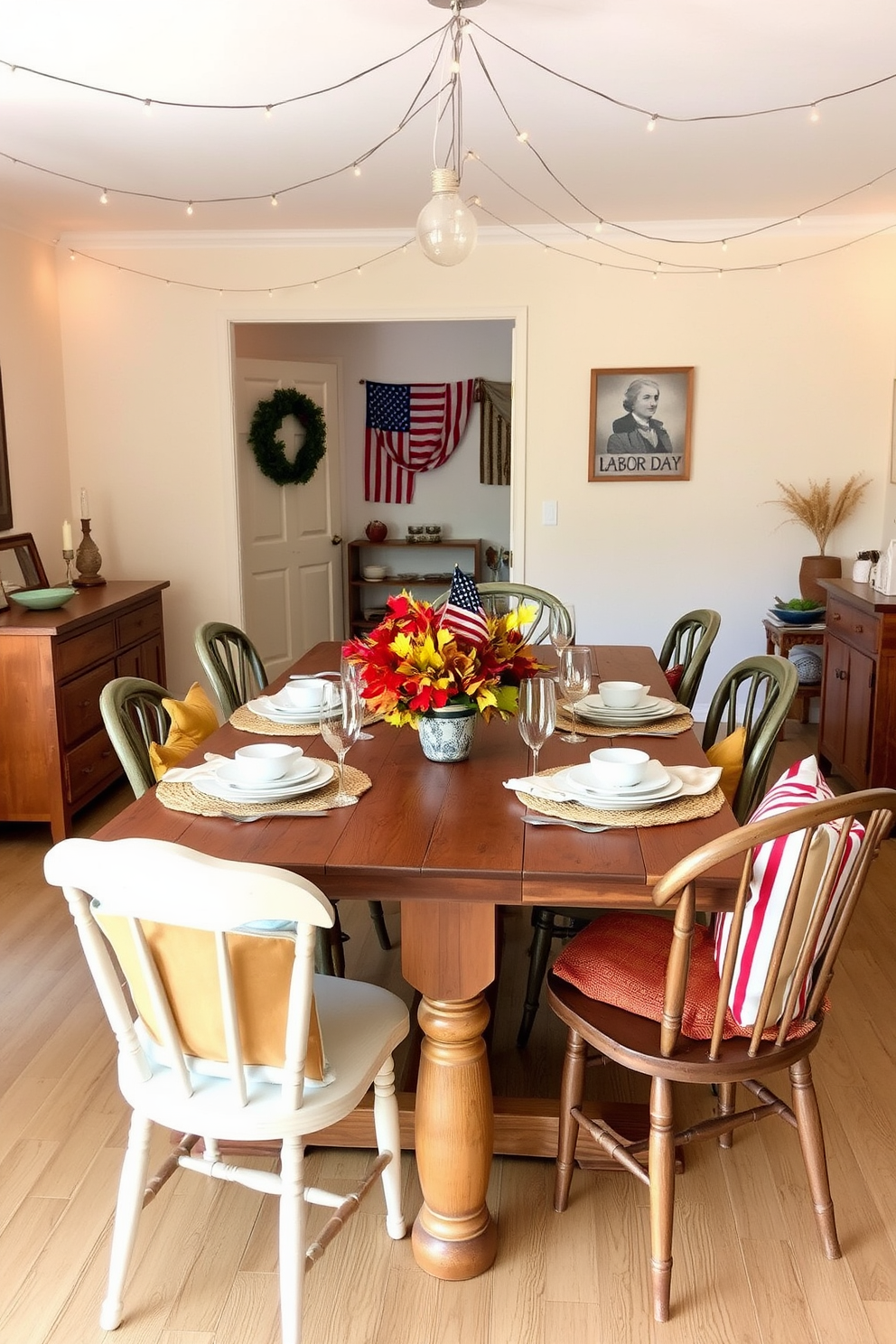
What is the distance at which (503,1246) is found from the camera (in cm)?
201

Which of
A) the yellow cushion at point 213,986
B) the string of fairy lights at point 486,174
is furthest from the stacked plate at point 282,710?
the string of fairy lights at point 486,174

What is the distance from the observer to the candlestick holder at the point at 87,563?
505 cm

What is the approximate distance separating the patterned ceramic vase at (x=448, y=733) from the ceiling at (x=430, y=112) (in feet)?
5.68

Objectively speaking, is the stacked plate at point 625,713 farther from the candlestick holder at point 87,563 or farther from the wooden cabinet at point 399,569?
the wooden cabinet at point 399,569

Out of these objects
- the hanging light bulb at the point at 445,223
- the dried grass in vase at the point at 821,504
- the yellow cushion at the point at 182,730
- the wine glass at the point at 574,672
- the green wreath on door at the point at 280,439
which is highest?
the hanging light bulb at the point at 445,223

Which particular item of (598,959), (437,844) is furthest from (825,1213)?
(437,844)

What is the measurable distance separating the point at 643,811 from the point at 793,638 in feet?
11.1

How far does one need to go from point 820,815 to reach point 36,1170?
5.57 feet

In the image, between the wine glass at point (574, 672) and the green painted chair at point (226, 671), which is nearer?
the wine glass at point (574, 672)

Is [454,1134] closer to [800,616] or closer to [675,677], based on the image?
[675,677]

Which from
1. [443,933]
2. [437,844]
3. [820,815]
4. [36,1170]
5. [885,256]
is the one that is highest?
[885,256]

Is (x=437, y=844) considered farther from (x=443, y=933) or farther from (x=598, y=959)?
(x=598, y=959)

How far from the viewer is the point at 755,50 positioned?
297cm

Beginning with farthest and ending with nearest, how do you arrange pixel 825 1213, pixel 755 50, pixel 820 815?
1. pixel 755 50
2. pixel 825 1213
3. pixel 820 815
